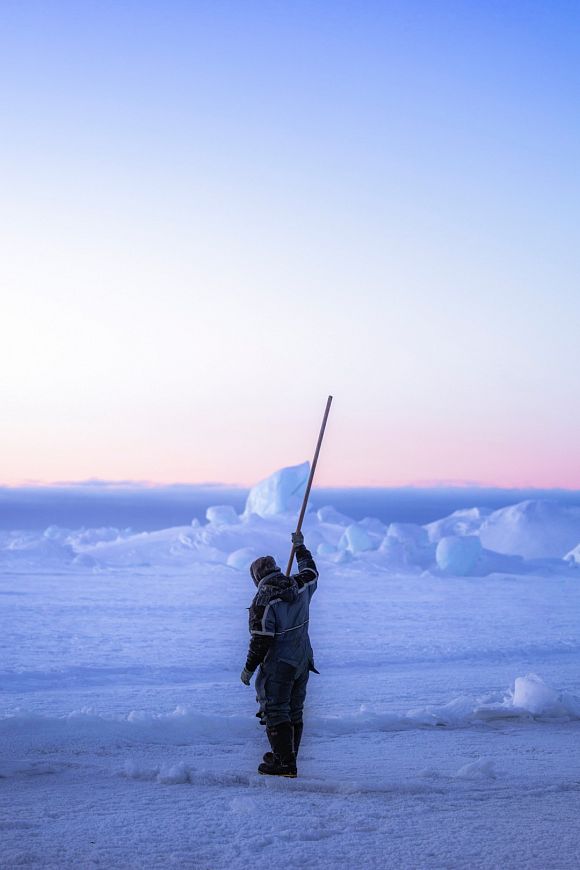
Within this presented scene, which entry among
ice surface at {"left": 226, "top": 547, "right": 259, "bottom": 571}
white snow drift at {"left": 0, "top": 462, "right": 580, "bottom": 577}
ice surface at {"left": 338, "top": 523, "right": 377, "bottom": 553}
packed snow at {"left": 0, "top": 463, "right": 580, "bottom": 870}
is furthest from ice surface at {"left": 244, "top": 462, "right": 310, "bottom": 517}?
packed snow at {"left": 0, "top": 463, "right": 580, "bottom": 870}

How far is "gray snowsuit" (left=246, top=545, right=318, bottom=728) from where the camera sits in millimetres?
3979

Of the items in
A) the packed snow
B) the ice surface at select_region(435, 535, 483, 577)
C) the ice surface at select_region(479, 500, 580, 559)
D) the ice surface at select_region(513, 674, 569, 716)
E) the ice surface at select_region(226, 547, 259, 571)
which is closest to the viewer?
the packed snow

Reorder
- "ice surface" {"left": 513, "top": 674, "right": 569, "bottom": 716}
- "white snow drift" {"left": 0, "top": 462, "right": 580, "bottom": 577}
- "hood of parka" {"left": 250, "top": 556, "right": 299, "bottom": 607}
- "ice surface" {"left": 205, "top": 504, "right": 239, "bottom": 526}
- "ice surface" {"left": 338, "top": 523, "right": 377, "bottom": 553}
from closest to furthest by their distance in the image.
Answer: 1. "hood of parka" {"left": 250, "top": 556, "right": 299, "bottom": 607}
2. "ice surface" {"left": 513, "top": 674, "right": 569, "bottom": 716}
3. "white snow drift" {"left": 0, "top": 462, "right": 580, "bottom": 577}
4. "ice surface" {"left": 338, "top": 523, "right": 377, "bottom": 553}
5. "ice surface" {"left": 205, "top": 504, "right": 239, "bottom": 526}

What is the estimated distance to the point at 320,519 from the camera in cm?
2989

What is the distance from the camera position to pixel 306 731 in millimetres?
5645

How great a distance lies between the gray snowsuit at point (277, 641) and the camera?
3.98m

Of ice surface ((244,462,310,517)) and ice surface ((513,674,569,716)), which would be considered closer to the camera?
ice surface ((513,674,569,716))

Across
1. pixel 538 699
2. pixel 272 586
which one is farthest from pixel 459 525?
pixel 272 586

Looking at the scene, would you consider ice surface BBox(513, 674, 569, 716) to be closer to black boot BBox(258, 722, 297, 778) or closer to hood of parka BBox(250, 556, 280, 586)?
black boot BBox(258, 722, 297, 778)

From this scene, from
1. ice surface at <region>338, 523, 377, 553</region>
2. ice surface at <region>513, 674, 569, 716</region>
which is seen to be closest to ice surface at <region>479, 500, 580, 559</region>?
ice surface at <region>338, 523, 377, 553</region>

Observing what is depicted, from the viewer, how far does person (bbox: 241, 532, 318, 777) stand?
3.98 meters

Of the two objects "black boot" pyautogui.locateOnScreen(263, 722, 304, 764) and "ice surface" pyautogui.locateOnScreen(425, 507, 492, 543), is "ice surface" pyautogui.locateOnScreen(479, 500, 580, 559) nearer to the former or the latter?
Answer: "ice surface" pyautogui.locateOnScreen(425, 507, 492, 543)

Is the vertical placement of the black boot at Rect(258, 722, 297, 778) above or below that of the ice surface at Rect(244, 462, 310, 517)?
below

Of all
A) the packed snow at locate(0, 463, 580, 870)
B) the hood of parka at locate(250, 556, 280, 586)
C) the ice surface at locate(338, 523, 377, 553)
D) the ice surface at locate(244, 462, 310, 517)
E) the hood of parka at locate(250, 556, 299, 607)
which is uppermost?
the ice surface at locate(244, 462, 310, 517)
